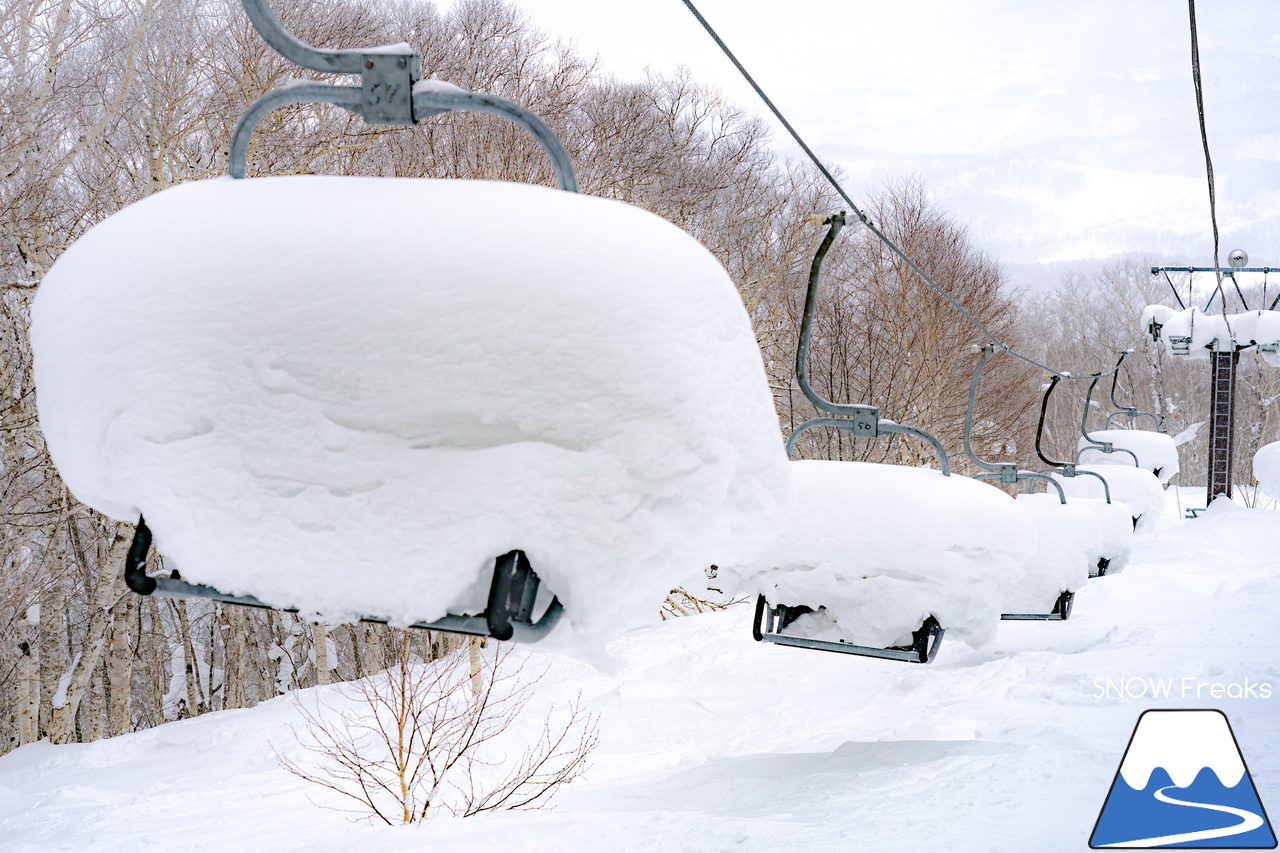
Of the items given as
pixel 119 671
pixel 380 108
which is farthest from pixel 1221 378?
pixel 119 671

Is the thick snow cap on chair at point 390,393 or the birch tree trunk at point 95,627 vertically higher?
the thick snow cap on chair at point 390,393

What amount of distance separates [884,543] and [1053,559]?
2406mm

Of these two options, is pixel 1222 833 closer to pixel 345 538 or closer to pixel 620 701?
pixel 345 538

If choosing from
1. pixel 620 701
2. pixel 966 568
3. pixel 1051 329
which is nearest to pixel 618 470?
pixel 966 568

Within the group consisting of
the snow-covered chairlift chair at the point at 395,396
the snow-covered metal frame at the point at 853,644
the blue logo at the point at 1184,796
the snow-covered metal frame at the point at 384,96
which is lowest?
the blue logo at the point at 1184,796

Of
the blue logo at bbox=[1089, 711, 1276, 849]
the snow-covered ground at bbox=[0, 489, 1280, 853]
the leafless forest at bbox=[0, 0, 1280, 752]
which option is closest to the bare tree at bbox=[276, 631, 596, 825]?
the snow-covered ground at bbox=[0, 489, 1280, 853]

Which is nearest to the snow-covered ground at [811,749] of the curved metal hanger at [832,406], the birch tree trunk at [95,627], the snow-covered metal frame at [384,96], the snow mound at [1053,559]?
the birch tree trunk at [95,627]

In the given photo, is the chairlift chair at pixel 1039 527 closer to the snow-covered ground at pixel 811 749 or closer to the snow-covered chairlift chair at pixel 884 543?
the snow-covered ground at pixel 811 749

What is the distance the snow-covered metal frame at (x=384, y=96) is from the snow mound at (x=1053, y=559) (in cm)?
391

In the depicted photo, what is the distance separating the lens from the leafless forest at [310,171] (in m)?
8.08

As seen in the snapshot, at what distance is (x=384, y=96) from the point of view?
42.4 inches

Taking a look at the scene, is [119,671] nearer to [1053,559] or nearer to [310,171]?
[310,171]

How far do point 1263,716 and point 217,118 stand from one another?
9791 millimetres

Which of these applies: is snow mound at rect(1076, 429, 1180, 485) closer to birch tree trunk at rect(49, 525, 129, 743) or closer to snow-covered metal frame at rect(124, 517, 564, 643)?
snow-covered metal frame at rect(124, 517, 564, 643)
